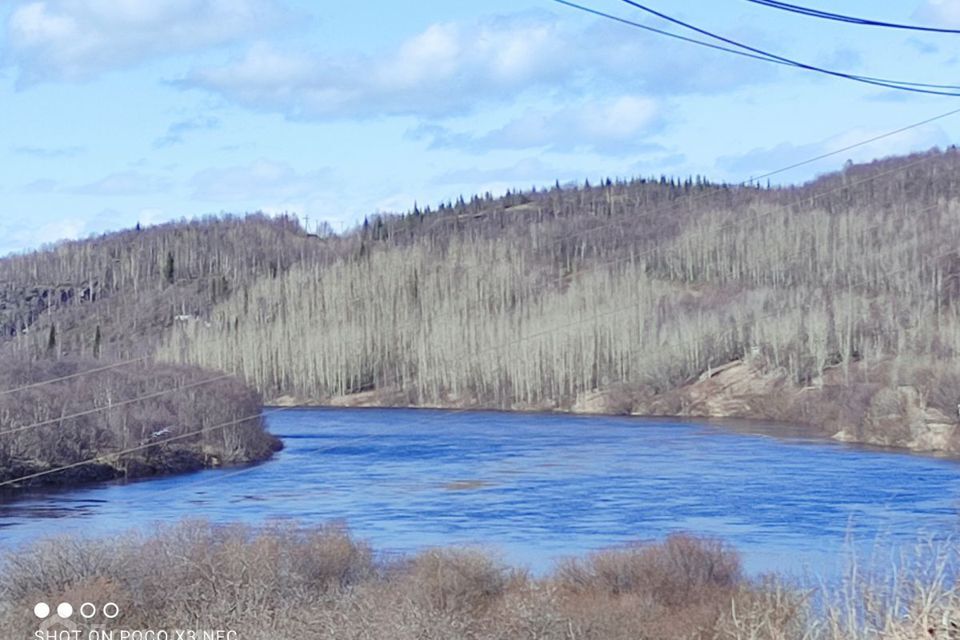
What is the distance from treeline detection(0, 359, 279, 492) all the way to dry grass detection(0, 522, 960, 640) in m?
22.1

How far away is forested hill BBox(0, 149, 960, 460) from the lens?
6556 cm

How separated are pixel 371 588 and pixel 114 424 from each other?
30.7 meters

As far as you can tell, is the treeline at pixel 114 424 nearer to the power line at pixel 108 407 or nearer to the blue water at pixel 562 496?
the power line at pixel 108 407

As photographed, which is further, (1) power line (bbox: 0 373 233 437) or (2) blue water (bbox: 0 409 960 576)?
(1) power line (bbox: 0 373 233 437)

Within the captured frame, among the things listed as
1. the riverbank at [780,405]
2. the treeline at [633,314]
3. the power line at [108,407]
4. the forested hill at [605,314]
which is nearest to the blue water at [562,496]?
the riverbank at [780,405]

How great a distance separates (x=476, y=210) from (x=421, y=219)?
11247 mm

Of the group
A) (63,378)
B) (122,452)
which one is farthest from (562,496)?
(63,378)

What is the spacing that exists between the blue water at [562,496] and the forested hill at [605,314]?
914 centimetres

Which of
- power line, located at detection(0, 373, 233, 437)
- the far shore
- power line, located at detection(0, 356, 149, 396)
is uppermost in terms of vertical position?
power line, located at detection(0, 356, 149, 396)

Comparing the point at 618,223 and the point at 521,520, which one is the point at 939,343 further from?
the point at 618,223

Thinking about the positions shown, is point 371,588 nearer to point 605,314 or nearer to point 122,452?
point 122,452

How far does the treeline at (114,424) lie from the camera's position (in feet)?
145

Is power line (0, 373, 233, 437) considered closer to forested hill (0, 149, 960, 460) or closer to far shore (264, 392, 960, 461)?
forested hill (0, 149, 960, 460)

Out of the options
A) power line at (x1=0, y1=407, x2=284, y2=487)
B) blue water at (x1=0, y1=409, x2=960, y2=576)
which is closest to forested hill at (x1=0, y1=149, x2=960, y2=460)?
blue water at (x1=0, y1=409, x2=960, y2=576)
